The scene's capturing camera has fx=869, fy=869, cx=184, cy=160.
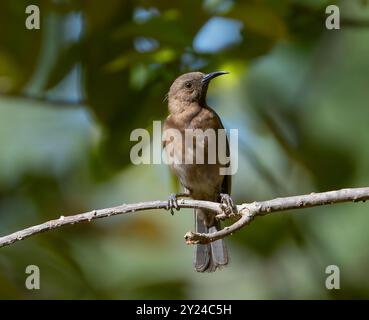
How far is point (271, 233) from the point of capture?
5.30 metres

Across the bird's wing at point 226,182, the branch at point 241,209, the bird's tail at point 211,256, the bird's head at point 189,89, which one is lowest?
the branch at point 241,209

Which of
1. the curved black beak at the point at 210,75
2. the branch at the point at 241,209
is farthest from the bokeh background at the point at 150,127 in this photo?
the branch at the point at 241,209

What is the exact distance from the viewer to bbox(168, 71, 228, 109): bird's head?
236 inches

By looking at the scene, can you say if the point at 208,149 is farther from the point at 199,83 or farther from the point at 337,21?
the point at 337,21

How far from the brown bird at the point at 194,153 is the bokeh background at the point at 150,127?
0.14 metres

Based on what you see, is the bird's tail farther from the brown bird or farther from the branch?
the branch

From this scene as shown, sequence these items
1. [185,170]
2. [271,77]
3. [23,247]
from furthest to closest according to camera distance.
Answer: [271,77], [185,170], [23,247]

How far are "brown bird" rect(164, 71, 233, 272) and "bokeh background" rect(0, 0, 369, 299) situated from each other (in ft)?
0.47

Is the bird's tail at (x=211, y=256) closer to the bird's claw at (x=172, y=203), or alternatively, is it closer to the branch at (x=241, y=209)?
the bird's claw at (x=172, y=203)

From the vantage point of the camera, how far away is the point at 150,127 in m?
5.33

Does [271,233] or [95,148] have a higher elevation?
[95,148]

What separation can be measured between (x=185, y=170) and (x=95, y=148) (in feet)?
2.10

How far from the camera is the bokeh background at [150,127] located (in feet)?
16.8

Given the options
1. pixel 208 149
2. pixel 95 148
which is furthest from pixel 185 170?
pixel 95 148
